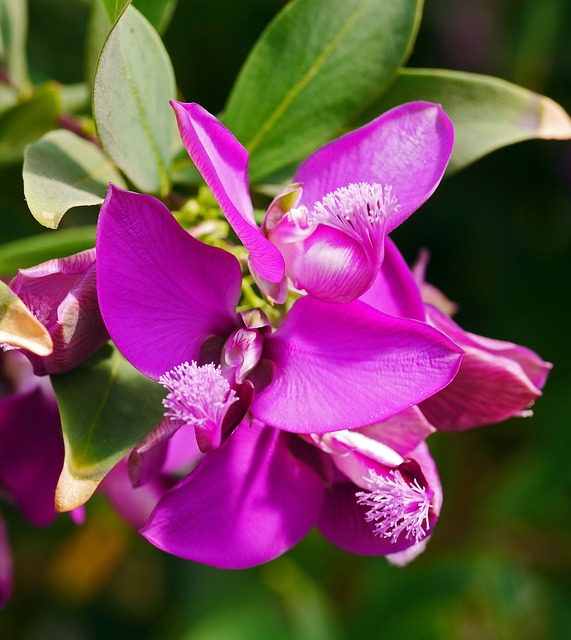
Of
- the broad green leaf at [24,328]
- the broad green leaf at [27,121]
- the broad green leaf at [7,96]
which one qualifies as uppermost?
the broad green leaf at [24,328]

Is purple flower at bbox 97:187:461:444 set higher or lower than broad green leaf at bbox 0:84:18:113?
higher

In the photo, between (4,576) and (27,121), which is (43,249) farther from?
(4,576)

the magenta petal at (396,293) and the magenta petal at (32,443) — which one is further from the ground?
the magenta petal at (396,293)

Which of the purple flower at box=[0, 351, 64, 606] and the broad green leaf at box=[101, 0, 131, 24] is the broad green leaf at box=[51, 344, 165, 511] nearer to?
the purple flower at box=[0, 351, 64, 606]

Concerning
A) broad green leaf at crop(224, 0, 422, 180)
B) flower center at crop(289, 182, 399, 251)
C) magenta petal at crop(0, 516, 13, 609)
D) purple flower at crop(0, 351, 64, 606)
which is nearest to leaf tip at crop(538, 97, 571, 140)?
broad green leaf at crop(224, 0, 422, 180)

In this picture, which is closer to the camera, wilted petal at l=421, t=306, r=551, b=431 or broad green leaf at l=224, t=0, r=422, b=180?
wilted petal at l=421, t=306, r=551, b=431

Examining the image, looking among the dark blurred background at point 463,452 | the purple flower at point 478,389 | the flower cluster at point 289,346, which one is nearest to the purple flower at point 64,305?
the flower cluster at point 289,346

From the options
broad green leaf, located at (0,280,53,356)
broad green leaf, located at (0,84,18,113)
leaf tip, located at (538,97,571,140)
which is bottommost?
broad green leaf, located at (0,84,18,113)

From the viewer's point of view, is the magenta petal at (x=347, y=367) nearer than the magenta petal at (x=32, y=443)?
Yes

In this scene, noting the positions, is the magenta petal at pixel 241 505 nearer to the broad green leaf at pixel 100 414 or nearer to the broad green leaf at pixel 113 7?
the broad green leaf at pixel 100 414
